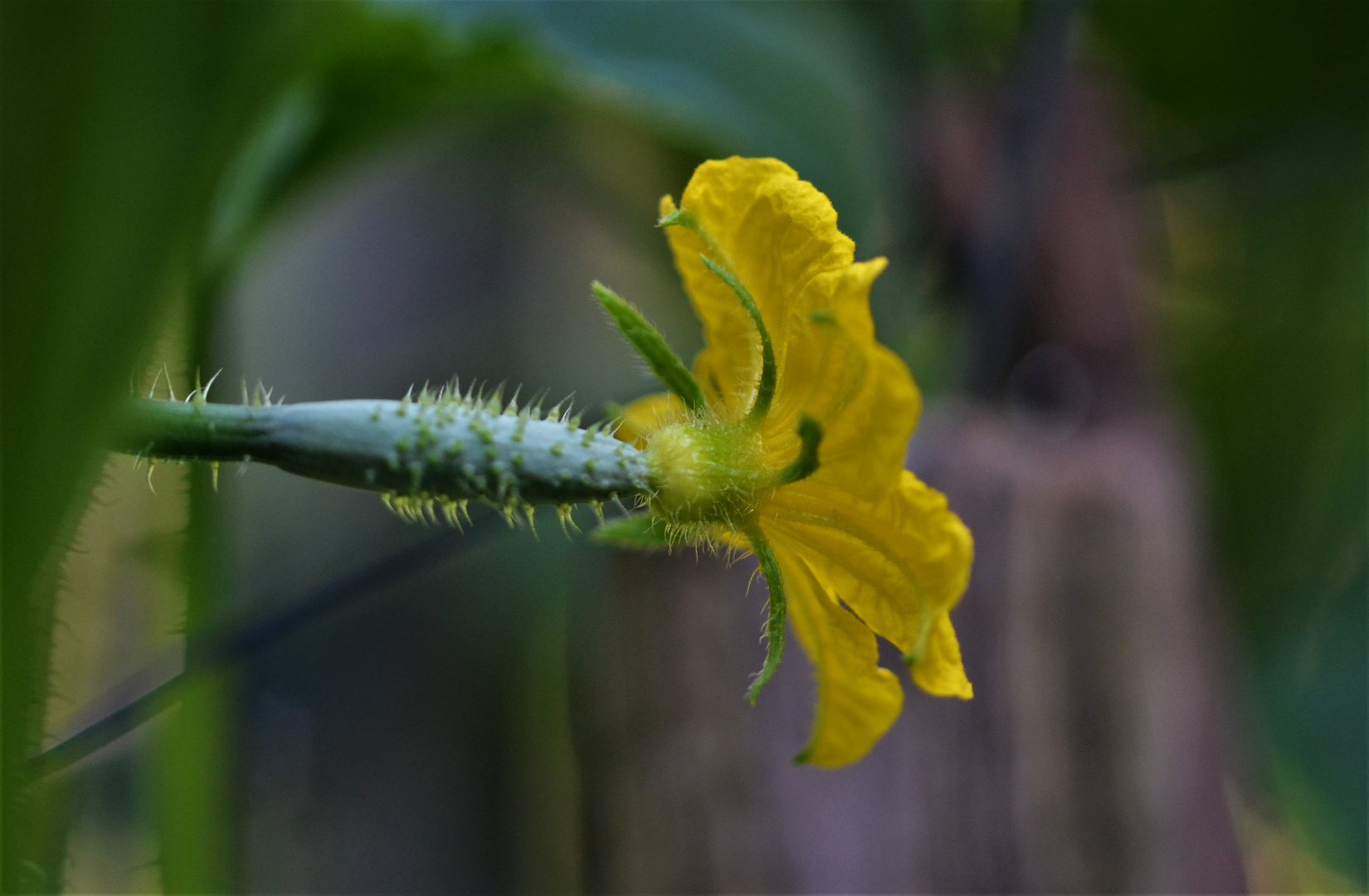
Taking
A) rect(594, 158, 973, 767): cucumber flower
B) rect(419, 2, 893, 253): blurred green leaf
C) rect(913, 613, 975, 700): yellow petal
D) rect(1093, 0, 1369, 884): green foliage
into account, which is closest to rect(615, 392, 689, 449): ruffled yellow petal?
A: rect(594, 158, 973, 767): cucumber flower

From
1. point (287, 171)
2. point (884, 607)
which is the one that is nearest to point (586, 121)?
point (287, 171)

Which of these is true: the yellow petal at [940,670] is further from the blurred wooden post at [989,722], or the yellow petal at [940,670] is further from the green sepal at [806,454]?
the blurred wooden post at [989,722]

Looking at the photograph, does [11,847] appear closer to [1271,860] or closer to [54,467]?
[54,467]

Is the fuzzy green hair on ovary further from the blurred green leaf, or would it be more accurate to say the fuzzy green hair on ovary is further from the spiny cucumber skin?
the blurred green leaf

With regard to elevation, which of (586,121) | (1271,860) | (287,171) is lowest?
(1271,860)

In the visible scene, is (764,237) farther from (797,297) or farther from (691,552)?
(691,552)

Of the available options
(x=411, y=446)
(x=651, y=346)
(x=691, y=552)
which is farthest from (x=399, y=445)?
(x=691, y=552)

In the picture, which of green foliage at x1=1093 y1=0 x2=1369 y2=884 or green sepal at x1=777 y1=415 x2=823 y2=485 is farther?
green foliage at x1=1093 y1=0 x2=1369 y2=884

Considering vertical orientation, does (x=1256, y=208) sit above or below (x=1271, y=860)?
above
